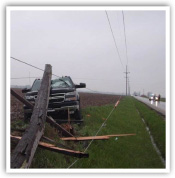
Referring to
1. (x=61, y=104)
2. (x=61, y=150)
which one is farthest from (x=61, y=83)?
(x=61, y=150)

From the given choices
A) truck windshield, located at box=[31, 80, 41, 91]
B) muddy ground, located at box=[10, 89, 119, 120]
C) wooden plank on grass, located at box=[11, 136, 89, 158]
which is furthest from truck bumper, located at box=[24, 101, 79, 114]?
wooden plank on grass, located at box=[11, 136, 89, 158]

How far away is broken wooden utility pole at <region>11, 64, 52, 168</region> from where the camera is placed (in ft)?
16.9

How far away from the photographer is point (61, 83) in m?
10.7

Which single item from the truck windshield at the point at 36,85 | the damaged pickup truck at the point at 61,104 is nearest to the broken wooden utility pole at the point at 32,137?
the damaged pickup truck at the point at 61,104

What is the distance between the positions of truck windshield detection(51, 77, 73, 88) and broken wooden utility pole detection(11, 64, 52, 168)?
240cm

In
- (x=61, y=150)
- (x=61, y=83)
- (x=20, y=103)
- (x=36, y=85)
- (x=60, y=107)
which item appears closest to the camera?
A: (x=61, y=150)

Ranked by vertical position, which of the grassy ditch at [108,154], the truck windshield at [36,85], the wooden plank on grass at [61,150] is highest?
the truck windshield at [36,85]

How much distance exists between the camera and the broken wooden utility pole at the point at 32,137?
516cm

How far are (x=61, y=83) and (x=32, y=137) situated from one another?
502cm

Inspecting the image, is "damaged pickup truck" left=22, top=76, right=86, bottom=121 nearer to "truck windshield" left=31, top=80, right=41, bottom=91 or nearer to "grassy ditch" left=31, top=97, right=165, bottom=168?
"grassy ditch" left=31, top=97, right=165, bottom=168

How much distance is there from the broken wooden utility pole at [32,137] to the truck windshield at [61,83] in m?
2.40

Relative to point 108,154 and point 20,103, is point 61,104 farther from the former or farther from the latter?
point 20,103

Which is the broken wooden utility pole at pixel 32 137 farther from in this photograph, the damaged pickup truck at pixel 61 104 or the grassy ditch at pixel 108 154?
the damaged pickup truck at pixel 61 104
